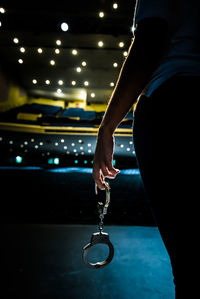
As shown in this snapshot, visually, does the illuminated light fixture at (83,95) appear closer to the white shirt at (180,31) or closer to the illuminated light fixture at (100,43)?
the illuminated light fixture at (100,43)

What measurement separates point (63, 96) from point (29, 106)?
0.98 m

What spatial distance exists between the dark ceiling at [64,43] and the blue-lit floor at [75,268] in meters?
3.55

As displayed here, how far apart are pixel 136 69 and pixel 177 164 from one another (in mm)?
225

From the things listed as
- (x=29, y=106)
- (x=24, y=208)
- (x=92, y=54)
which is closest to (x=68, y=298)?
(x=24, y=208)

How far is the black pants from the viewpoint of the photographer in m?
0.32

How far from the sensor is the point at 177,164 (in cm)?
33

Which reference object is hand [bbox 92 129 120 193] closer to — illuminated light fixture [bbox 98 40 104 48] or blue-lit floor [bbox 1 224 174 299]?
blue-lit floor [bbox 1 224 174 299]

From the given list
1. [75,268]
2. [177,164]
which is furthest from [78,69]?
[177,164]

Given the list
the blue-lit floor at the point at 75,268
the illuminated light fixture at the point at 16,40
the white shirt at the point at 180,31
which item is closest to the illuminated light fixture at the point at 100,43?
the illuminated light fixture at the point at 16,40

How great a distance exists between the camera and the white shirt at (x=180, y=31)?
1.11 feet

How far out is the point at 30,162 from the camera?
→ 2.70 meters

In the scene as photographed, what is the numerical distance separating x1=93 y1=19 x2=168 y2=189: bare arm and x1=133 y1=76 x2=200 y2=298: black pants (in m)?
0.05

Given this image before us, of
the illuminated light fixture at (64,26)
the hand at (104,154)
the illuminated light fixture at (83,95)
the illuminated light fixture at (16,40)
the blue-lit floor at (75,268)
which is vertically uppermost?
the illuminated light fixture at (64,26)

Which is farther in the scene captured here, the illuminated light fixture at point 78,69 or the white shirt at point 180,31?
the illuminated light fixture at point 78,69
